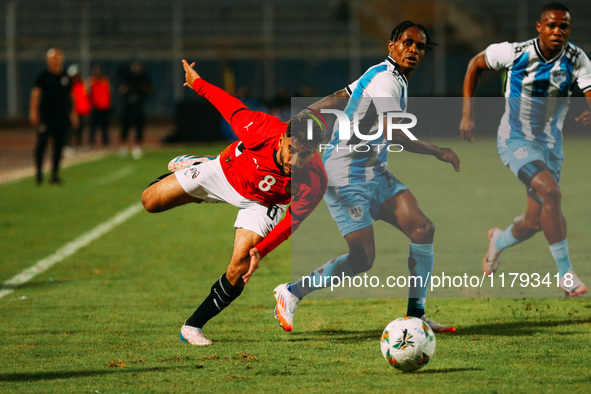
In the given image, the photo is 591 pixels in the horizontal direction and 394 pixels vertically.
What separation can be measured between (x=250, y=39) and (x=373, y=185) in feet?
95.6

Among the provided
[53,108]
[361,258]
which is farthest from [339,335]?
[53,108]

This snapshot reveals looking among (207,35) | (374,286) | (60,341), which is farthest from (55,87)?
(207,35)

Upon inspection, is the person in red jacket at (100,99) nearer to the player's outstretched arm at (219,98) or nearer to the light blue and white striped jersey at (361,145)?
the player's outstretched arm at (219,98)

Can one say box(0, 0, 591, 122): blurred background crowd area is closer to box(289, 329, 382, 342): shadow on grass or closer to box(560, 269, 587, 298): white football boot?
box(560, 269, 587, 298): white football boot

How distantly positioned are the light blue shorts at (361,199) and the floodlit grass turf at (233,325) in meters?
0.71

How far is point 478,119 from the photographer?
1017 cm

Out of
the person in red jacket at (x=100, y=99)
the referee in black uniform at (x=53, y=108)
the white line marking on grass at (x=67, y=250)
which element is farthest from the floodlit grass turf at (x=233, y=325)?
the person in red jacket at (x=100, y=99)

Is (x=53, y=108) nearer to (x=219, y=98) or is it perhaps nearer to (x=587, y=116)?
(x=219, y=98)

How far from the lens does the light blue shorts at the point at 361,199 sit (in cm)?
586

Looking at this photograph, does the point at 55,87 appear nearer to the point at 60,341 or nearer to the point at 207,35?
the point at 60,341

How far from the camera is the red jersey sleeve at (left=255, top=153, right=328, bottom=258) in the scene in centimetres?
550

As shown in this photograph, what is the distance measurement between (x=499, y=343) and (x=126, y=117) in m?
22.5

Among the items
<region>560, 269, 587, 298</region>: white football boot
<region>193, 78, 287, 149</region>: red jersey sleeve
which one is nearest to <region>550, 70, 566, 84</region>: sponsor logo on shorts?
<region>560, 269, 587, 298</region>: white football boot

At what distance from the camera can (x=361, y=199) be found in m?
5.88
